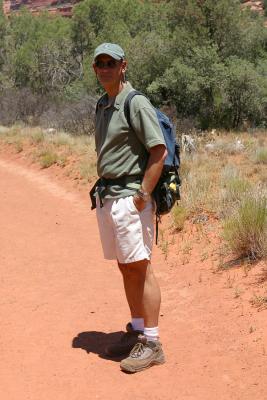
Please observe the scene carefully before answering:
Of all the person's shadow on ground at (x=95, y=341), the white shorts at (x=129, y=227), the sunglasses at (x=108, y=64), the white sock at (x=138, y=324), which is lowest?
the person's shadow on ground at (x=95, y=341)

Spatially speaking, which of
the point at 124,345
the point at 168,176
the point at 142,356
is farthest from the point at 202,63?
the point at 142,356

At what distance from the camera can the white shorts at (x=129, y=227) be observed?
10.6 ft

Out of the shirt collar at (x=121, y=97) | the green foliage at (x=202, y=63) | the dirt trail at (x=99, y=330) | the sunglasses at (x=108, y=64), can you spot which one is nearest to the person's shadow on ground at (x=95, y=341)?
the dirt trail at (x=99, y=330)

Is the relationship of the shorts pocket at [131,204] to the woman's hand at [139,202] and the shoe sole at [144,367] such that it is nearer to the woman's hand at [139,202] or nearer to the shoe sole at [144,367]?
the woman's hand at [139,202]

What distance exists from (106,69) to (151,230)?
0.98 m

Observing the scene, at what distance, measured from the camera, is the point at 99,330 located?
4215 millimetres

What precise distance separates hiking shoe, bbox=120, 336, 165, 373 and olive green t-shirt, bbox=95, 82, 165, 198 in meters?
0.96

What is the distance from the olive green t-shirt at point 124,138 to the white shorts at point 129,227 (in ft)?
0.23

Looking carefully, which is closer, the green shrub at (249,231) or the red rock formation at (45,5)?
the green shrub at (249,231)

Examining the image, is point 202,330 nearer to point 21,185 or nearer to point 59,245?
point 59,245

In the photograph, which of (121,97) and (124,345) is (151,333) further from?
(121,97)

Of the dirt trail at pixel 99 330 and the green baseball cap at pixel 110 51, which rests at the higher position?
the green baseball cap at pixel 110 51

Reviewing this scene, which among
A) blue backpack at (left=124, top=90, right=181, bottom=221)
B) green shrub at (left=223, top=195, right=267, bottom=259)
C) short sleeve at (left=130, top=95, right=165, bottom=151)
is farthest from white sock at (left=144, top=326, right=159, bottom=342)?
green shrub at (left=223, top=195, right=267, bottom=259)

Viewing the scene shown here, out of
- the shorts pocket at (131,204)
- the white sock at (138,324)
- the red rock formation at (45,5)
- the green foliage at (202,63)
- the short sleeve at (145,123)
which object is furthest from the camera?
the red rock formation at (45,5)
